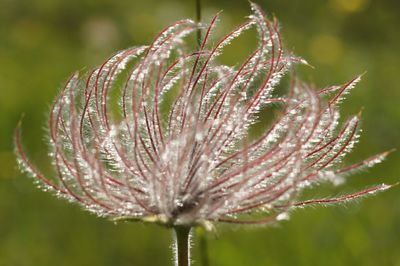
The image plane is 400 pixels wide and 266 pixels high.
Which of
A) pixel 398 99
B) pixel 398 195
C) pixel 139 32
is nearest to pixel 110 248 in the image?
pixel 398 195

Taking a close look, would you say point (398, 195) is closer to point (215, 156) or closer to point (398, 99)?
point (398, 99)

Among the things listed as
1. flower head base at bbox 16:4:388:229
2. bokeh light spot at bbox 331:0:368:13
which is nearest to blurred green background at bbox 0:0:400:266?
bokeh light spot at bbox 331:0:368:13

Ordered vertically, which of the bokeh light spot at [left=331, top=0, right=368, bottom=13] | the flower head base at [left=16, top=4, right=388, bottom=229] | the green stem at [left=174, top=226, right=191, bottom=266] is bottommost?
the green stem at [left=174, top=226, right=191, bottom=266]

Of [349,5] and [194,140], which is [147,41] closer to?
[349,5]

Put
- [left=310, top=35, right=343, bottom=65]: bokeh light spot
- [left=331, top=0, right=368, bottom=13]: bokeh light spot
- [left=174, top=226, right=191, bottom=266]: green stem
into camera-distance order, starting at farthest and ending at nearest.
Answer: [left=310, top=35, right=343, bottom=65]: bokeh light spot, [left=331, top=0, right=368, bottom=13]: bokeh light spot, [left=174, top=226, right=191, bottom=266]: green stem

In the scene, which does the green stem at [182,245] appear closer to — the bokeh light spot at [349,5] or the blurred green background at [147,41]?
the blurred green background at [147,41]

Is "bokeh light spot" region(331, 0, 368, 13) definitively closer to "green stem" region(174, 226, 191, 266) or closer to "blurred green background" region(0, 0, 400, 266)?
"blurred green background" region(0, 0, 400, 266)

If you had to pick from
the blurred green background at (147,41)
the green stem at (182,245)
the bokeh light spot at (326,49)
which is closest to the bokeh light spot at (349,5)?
the blurred green background at (147,41)
